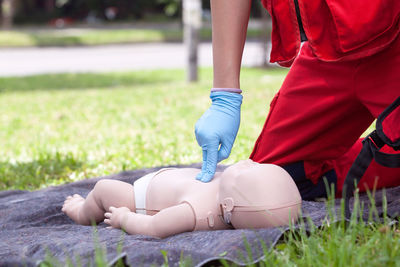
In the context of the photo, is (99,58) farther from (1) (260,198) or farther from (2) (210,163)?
(1) (260,198)

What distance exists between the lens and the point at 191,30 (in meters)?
8.95

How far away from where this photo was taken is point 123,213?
7.48 ft

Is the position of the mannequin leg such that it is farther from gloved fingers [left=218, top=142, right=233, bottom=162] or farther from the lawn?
the lawn

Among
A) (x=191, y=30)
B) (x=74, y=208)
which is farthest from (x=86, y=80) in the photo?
(x=74, y=208)

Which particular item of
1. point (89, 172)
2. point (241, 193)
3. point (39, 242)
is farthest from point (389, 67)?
point (89, 172)

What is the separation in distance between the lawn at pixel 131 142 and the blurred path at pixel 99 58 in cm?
399

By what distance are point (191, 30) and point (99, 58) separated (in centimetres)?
579

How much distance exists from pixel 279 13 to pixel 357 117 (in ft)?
2.02

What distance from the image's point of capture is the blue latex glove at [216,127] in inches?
90.5

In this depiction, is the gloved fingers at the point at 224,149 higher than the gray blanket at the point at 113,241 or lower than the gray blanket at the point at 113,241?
higher

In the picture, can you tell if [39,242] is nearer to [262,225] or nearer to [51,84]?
[262,225]

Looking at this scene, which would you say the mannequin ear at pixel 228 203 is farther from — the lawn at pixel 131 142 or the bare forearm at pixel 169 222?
the lawn at pixel 131 142

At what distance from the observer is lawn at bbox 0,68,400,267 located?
5.62 feet

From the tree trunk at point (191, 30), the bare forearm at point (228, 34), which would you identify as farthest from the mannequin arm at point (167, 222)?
the tree trunk at point (191, 30)
